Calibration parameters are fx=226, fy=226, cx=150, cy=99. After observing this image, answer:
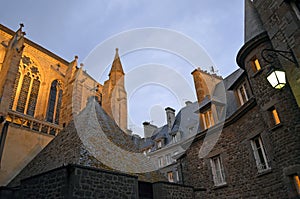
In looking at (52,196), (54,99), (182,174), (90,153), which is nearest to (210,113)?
(182,174)

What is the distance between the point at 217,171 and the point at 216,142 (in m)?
1.22

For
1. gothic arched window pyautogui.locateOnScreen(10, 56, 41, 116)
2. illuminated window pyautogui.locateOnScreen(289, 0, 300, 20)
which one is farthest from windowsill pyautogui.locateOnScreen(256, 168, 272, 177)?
gothic arched window pyautogui.locateOnScreen(10, 56, 41, 116)

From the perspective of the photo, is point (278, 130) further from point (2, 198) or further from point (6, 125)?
point (6, 125)

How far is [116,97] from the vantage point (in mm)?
16672

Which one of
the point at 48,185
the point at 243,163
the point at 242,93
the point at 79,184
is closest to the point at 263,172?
the point at 243,163

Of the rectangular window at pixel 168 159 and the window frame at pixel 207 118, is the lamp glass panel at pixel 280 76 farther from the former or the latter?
the rectangular window at pixel 168 159

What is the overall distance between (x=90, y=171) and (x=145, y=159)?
3.72 metres

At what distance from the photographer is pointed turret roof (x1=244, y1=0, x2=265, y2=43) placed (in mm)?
7781

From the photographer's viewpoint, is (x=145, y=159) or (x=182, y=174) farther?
(x=182, y=174)

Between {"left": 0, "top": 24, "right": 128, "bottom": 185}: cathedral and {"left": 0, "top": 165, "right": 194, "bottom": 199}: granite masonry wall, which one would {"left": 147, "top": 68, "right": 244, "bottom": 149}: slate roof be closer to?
{"left": 0, "top": 24, "right": 128, "bottom": 185}: cathedral

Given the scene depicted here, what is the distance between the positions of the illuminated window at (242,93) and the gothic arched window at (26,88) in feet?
41.4

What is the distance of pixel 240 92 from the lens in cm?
937

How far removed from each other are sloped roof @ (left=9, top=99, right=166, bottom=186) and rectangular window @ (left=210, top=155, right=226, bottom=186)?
101 inches

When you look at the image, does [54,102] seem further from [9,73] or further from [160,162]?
[160,162]
